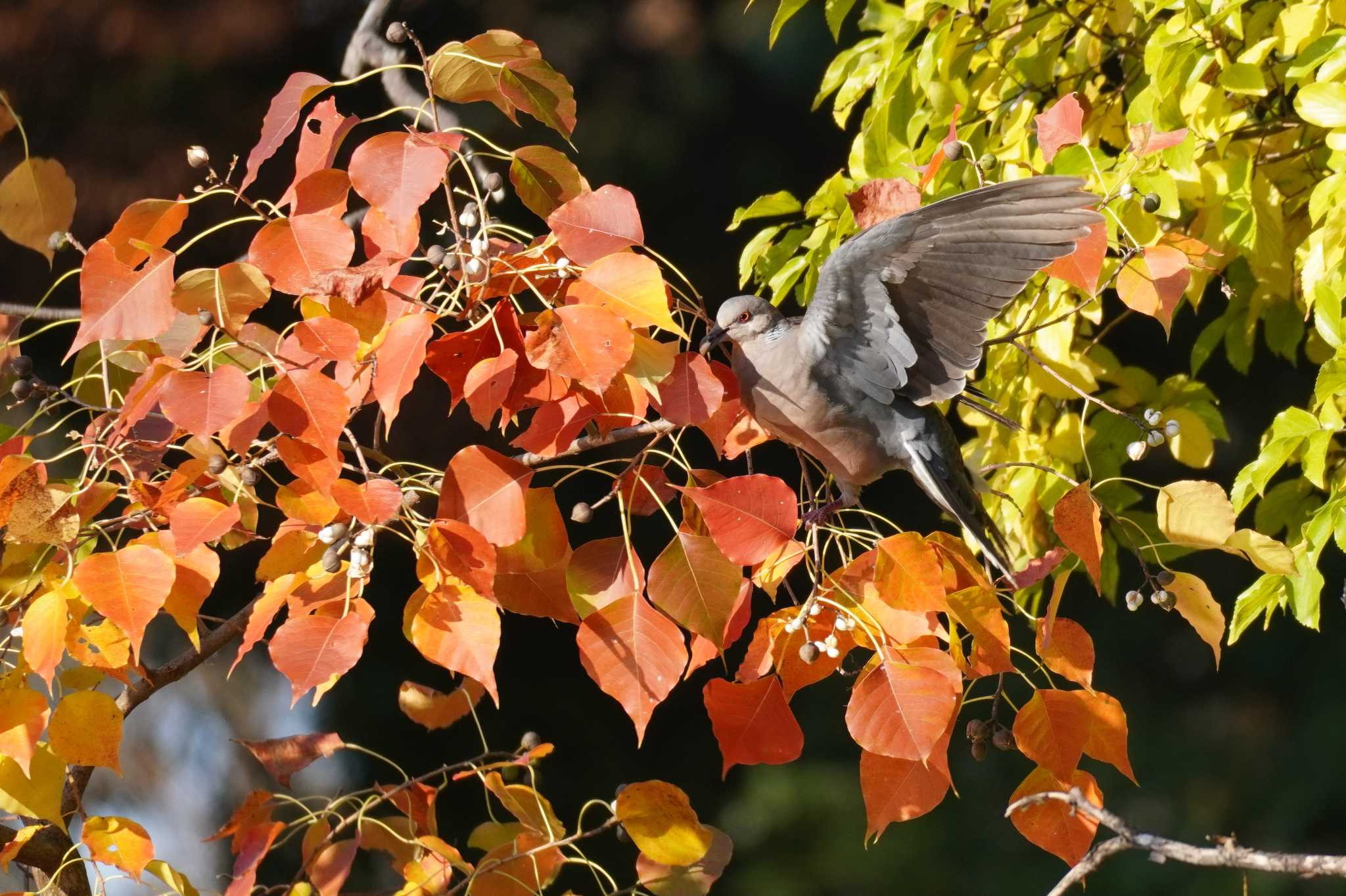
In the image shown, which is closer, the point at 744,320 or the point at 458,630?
the point at 458,630

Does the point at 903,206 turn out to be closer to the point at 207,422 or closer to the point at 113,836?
the point at 207,422

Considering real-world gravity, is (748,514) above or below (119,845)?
above

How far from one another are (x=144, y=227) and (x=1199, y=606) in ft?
2.93

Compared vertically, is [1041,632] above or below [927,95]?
below

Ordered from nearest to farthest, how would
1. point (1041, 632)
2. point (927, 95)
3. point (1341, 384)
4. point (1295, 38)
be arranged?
point (1041, 632)
point (1341, 384)
point (1295, 38)
point (927, 95)

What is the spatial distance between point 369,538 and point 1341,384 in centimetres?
84

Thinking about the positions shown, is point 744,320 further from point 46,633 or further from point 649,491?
point 46,633

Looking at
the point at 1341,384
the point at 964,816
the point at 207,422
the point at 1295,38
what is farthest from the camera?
the point at 964,816

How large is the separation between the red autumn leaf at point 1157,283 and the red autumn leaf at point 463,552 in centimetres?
60

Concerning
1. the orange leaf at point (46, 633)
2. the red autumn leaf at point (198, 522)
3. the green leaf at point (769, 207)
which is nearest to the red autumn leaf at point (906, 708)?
the red autumn leaf at point (198, 522)

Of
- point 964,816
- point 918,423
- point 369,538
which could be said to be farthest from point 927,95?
point 964,816

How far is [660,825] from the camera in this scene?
1.12 metres

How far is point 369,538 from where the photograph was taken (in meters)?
0.89

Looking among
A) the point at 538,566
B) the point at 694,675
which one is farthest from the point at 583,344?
the point at 694,675
